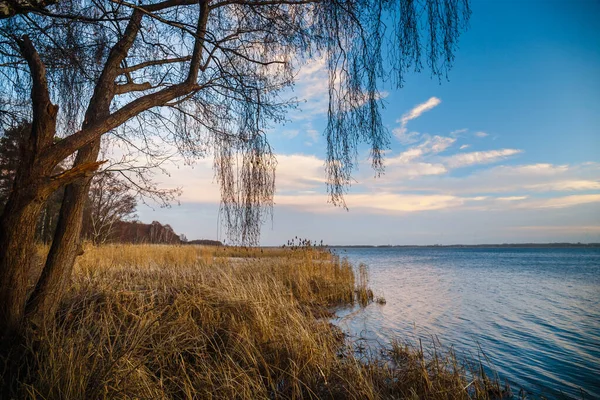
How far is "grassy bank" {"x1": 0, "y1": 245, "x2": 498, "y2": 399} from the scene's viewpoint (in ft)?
8.29

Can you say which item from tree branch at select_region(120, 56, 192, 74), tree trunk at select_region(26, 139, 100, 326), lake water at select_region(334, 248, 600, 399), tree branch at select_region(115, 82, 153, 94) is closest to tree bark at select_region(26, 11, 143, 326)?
tree trunk at select_region(26, 139, 100, 326)

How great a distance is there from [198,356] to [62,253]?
1808 mm

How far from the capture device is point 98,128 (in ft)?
9.39

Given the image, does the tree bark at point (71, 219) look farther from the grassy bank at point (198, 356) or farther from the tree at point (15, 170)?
the tree at point (15, 170)

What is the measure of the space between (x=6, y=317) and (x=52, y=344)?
1.95ft

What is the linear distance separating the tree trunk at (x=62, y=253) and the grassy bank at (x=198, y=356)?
0.94 ft

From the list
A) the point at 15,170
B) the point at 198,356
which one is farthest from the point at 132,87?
the point at 15,170

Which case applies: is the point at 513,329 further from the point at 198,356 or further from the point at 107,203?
the point at 107,203

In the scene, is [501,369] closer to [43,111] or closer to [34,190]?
[34,190]

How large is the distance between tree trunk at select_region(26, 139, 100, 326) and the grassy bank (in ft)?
0.94

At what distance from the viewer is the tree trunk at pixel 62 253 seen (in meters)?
3.16

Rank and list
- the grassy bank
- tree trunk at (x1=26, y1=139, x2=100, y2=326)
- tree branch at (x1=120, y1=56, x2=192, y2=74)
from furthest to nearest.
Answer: tree branch at (x1=120, y1=56, x2=192, y2=74) < tree trunk at (x1=26, y1=139, x2=100, y2=326) < the grassy bank

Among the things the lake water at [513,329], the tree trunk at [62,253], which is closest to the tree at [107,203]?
the tree trunk at [62,253]

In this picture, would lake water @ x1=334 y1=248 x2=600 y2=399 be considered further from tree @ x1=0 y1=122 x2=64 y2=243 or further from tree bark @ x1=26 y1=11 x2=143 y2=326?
tree @ x1=0 y1=122 x2=64 y2=243
